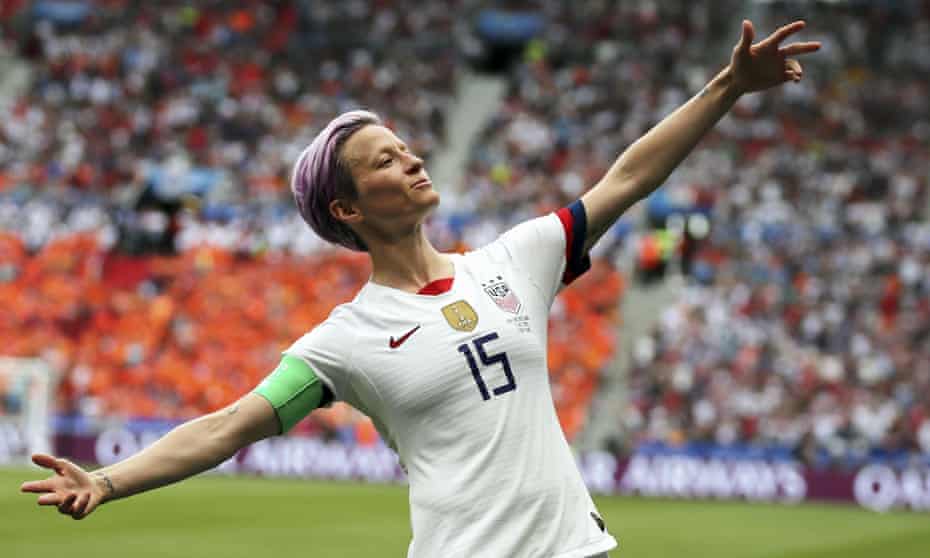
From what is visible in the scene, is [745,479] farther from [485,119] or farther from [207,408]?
[485,119]

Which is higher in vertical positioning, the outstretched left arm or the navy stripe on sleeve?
the outstretched left arm

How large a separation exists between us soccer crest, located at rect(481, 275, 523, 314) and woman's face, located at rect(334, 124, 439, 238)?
0.92ft

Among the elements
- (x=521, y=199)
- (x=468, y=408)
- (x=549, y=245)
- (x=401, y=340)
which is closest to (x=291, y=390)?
(x=401, y=340)

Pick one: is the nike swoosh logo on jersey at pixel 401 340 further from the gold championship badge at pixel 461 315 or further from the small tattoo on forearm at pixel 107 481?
the small tattoo on forearm at pixel 107 481

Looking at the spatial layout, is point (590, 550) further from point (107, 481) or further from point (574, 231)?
point (107, 481)

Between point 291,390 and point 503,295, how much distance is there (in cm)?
64

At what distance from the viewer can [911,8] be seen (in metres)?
29.2

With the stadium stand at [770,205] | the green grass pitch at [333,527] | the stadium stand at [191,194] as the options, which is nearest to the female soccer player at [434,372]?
the green grass pitch at [333,527]

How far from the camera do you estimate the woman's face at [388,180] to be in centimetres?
408

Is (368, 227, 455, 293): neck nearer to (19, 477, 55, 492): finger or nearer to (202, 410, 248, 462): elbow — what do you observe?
(202, 410, 248, 462): elbow

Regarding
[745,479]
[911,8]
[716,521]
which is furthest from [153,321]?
[911,8]

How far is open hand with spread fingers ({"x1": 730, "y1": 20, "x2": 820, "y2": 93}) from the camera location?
167 inches

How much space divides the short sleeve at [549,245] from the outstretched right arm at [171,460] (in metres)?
0.85

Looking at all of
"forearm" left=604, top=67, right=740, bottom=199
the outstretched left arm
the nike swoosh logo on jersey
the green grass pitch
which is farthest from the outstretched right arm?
the green grass pitch
